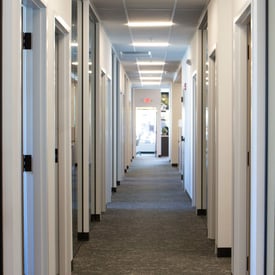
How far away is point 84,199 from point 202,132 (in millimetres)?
2270

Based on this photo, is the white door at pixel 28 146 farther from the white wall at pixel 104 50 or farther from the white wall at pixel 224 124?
the white wall at pixel 104 50

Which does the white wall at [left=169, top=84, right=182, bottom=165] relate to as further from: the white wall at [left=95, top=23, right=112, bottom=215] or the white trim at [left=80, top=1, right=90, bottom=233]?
the white trim at [left=80, top=1, right=90, bottom=233]

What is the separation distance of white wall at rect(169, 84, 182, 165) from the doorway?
601 centimetres

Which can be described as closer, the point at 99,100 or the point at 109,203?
the point at 99,100

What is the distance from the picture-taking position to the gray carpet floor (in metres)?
4.47

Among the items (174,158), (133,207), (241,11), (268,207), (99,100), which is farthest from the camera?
(174,158)

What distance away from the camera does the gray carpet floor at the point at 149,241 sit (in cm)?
447

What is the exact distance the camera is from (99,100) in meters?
6.62

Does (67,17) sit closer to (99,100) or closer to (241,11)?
(241,11)

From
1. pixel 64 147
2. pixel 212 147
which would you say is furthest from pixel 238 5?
pixel 212 147

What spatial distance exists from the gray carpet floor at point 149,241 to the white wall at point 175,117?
667 centimetres

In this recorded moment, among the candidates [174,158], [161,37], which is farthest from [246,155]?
[174,158]

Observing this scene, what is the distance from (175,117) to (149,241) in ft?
34.5

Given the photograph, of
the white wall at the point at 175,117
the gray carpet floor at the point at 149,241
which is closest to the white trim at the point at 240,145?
the gray carpet floor at the point at 149,241
